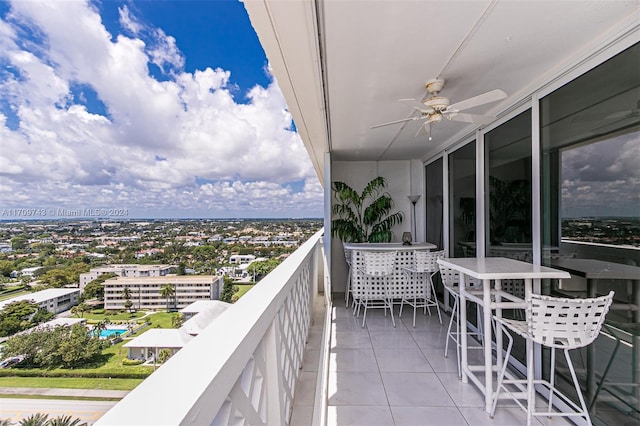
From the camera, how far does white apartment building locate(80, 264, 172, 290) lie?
0.91 meters

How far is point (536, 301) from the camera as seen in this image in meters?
1.93

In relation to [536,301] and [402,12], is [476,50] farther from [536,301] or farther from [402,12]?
[536,301]

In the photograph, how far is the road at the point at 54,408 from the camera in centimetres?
55

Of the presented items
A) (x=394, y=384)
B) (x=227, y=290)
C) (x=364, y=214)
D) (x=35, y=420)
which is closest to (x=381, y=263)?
(x=394, y=384)

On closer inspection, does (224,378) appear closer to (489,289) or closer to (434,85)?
(489,289)

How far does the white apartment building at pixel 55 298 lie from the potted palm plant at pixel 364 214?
4973mm

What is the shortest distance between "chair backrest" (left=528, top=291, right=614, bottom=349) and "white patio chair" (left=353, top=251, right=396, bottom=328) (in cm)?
234

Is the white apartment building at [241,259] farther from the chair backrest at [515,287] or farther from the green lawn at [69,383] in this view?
the chair backrest at [515,287]

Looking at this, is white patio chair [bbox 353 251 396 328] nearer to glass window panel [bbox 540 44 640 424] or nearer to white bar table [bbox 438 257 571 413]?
white bar table [bbox 438 257 571 413]

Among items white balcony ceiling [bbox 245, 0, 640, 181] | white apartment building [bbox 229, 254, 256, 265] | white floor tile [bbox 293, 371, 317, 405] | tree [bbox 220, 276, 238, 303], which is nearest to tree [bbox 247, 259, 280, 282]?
white apartment building [bbox 229, 254, 256, 265]

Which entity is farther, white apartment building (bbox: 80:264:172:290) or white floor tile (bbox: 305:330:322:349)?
white floor tile (bbox: 305:330:322:349)

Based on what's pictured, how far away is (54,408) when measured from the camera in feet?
1.92

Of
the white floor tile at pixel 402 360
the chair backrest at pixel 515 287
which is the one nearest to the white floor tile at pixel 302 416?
the white floor tile at pixel 402 360

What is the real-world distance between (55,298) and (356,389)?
248 centimetres
